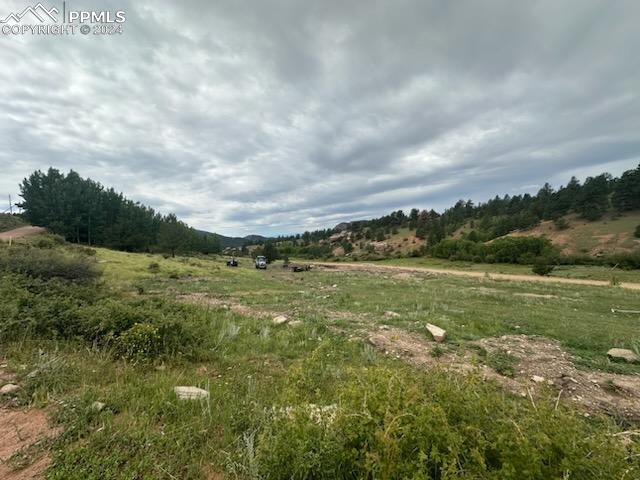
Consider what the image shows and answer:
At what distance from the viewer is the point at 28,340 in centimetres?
514

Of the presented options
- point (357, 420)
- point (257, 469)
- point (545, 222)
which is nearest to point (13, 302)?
point (257, 469)

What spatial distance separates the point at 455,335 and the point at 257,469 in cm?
758

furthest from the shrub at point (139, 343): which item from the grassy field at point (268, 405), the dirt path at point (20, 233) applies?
the dirt path at point (20, 233)

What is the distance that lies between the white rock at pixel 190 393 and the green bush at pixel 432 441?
5.73 feet

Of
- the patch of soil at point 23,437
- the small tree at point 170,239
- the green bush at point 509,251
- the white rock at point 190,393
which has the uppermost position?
the small tree at point 170,239

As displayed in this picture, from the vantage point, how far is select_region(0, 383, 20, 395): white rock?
141 inches

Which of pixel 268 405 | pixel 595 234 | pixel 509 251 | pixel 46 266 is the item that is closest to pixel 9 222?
pixel 46 266

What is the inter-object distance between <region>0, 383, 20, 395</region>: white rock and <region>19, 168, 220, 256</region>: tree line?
5745 cm

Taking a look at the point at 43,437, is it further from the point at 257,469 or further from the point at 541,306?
the point at 541,306

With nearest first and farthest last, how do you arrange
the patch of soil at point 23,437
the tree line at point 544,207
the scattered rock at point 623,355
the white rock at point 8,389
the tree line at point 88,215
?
the patch of soil at point 23,437
the white rock at point 8,389
the scattered rock at point 623,355
the tree line at point 88,215
the tree line at point 544,207

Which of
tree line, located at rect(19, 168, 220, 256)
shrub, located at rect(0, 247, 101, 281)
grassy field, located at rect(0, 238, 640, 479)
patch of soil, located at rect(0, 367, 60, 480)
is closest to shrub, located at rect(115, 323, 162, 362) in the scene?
grassy field, located at rect(0, 238, 640, 479)

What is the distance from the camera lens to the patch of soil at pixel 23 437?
2486 mm

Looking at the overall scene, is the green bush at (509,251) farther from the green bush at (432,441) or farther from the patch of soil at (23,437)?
the patch of soil at (23,437)

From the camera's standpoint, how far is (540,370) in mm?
5887
